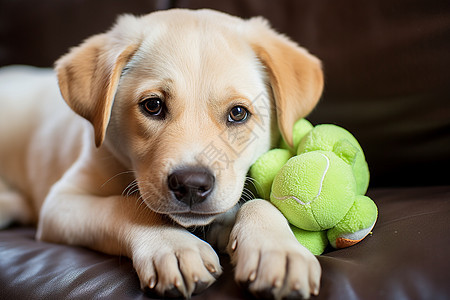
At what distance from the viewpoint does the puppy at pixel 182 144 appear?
4.39ft

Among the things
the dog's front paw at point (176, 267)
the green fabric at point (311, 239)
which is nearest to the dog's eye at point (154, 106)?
the dog's front paw at point (176, 267)

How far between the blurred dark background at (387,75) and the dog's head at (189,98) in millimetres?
430

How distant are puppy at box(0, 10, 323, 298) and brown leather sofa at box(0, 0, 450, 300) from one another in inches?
3.6

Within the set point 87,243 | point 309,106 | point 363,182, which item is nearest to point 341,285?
point 363,182

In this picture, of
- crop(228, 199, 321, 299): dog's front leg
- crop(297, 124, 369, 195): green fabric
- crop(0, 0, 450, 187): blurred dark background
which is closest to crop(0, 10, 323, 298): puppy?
crop(228, 199, 321, 299): dog's front leg

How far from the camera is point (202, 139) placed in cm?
162

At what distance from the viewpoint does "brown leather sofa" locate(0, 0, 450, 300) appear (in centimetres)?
→ 130

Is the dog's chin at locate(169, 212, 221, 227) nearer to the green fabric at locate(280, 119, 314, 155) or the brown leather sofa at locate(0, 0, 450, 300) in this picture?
the brown leather sofa at locate(0, 0, 450, 300)

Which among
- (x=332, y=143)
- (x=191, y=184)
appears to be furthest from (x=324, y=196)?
(x=191, y=184)

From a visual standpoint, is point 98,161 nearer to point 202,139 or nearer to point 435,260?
point 202,139

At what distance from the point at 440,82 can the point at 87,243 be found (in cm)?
174

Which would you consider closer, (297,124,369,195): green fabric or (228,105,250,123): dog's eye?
(297,124,369,195): green fabric

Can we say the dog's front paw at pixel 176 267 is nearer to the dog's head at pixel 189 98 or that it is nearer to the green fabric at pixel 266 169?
the dog's head at pixel 189 98

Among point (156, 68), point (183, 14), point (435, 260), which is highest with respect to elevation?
point (183, 14)
